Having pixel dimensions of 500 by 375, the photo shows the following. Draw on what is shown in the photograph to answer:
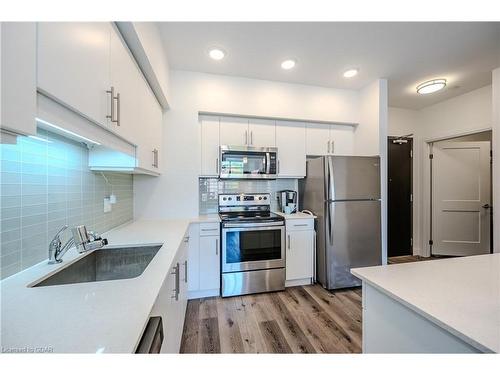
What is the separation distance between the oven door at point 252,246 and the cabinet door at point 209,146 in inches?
28.5

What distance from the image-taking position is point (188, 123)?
239cm

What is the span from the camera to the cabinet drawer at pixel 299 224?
8.05ft

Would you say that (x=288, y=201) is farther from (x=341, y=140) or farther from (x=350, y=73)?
(x=350, y=73)

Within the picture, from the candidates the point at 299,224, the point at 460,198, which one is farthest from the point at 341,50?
the point at 460,198

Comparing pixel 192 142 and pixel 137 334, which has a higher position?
pixel 192 142

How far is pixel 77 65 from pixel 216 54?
1.61 meters

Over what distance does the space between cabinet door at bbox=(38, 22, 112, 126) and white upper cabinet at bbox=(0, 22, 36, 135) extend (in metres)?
0.04

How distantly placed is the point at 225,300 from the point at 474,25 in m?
3.43

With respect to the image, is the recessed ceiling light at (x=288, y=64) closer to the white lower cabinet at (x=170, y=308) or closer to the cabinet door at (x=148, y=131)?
the cabinet door at (x=148, y=131)

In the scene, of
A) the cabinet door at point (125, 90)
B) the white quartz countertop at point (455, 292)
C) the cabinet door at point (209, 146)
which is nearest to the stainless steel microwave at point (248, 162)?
the cabinet door at point (209, 146)

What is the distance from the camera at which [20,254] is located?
2.90ft

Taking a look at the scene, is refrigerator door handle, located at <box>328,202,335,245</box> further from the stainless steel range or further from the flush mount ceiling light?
the flush mount ceiling light
